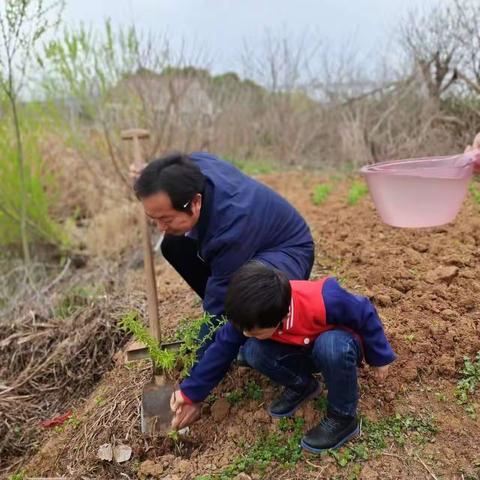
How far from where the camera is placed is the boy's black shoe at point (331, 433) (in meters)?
2.11

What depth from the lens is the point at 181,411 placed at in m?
2.28

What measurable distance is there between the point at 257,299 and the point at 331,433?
2.29 feet

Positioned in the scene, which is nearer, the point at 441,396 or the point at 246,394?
the point at 441,396

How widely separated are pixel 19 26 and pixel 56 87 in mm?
2976

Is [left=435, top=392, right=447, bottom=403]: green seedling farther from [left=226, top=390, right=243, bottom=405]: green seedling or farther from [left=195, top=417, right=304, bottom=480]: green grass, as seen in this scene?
[left=226, top=390, right=243, bottom=405]: green seedling

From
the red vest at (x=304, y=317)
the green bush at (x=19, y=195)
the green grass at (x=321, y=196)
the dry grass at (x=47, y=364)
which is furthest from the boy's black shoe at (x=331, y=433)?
the green bush at (x=19, y=195)

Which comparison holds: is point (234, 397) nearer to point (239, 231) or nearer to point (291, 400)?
point (291, 400)

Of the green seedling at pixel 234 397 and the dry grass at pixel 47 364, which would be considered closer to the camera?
the green seedling at pixel 234 397

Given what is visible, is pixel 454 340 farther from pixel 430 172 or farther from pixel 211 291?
pixel 211 291

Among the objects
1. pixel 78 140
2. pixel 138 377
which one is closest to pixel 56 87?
pixel 78 140

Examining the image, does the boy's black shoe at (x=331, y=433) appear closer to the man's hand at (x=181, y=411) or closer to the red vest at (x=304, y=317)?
the red vest at (x=304, y=317)

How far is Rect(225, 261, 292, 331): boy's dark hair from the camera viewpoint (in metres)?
1.82

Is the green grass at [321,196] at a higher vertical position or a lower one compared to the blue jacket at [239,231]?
lower

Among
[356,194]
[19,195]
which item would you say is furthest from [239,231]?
[19,195]
